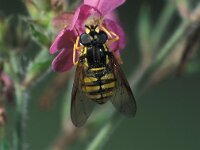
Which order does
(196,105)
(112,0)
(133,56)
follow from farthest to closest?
(133,56) → (196,105) → (112,0)

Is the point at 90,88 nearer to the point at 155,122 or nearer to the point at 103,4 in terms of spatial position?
the point at 103,4

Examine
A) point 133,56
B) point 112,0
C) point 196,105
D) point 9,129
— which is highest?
point 112,0

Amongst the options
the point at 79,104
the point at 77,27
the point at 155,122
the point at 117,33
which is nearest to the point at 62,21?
the point at 77,27

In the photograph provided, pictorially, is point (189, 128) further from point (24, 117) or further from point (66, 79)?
point (24, 117)

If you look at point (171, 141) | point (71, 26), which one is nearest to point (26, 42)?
point (71, 26)

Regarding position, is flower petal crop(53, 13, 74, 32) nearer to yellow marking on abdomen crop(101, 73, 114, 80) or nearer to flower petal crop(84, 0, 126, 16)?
flower petal crop(84, 0, 126, 16)

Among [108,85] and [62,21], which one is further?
[62,21]

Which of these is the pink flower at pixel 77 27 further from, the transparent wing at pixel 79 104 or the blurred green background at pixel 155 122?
the blurred green background at pixel 155 122
